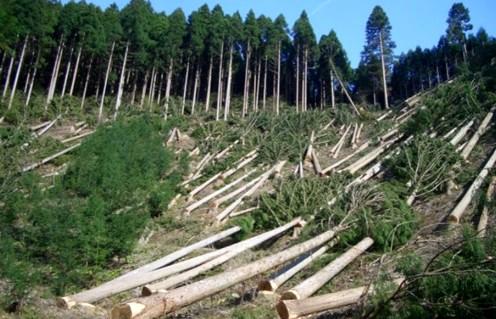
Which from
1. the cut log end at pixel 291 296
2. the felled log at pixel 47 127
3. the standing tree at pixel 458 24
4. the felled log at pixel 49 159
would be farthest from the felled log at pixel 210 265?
the standing tree at pixel 458 24

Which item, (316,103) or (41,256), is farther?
(316,103)

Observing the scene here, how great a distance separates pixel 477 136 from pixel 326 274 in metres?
10.5

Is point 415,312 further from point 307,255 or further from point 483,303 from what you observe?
point 307,255

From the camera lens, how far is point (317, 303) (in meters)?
5.43

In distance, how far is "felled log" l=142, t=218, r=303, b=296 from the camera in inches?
250

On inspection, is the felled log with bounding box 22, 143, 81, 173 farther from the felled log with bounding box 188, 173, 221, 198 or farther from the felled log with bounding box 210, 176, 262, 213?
the felled log with bounding box 210, 176, 262, 213

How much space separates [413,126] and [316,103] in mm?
25212

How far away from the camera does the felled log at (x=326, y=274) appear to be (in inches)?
229

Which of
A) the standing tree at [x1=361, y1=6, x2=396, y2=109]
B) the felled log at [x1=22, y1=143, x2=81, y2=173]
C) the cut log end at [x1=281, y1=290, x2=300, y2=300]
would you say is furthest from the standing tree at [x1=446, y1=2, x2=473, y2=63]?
the cut log end at [x1=281, y1=290, x2=300, y2=300]

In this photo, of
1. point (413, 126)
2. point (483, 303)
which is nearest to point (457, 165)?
point (413, 126)

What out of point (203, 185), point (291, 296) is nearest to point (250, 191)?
point (203, 185)

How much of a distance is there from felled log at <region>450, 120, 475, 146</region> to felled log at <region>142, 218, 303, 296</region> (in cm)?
687

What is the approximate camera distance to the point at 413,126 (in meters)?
17.8

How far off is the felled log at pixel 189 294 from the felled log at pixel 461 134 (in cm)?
881
